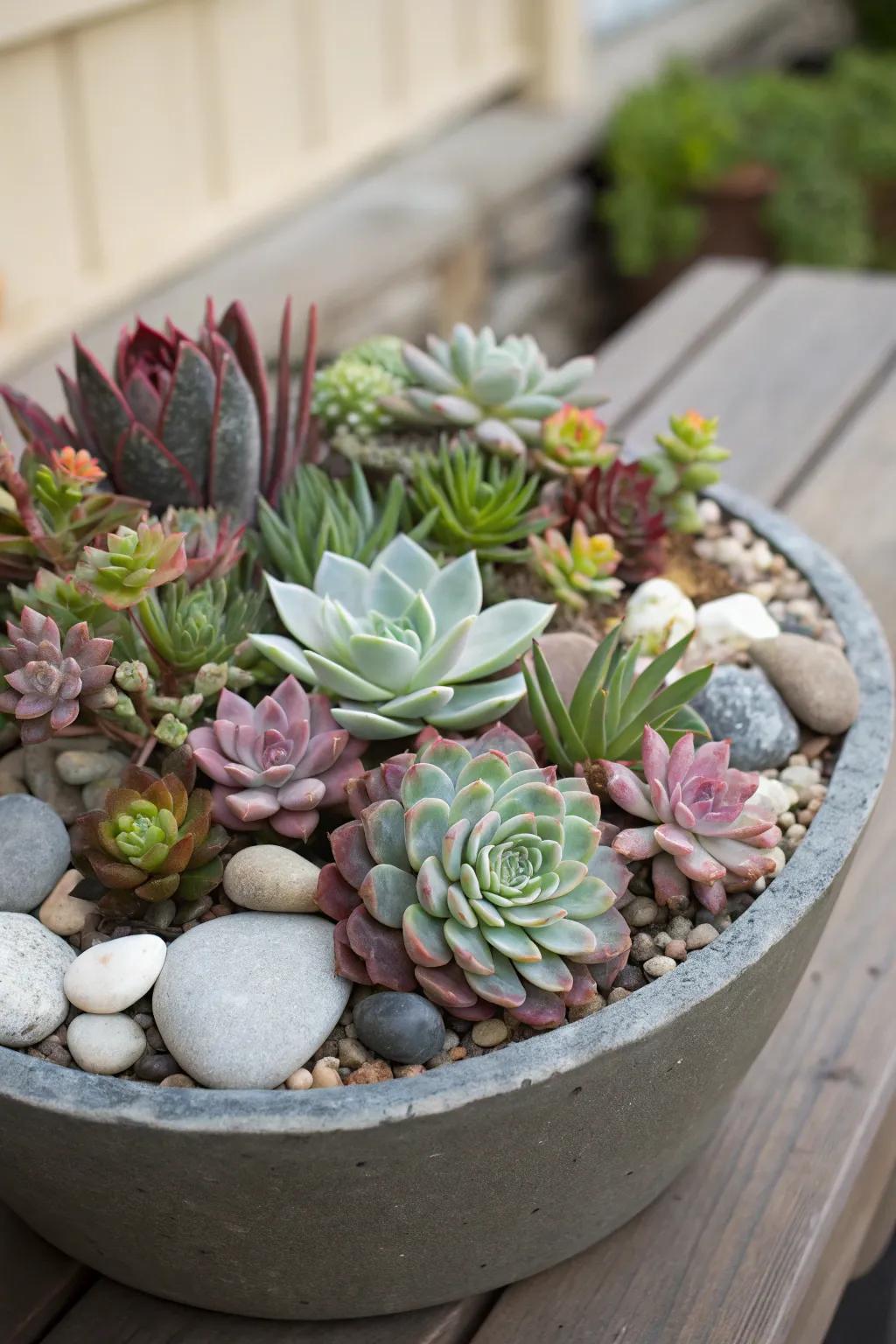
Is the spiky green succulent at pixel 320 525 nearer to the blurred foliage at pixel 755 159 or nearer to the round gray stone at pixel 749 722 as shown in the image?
the round gray stone at pixel 749 722

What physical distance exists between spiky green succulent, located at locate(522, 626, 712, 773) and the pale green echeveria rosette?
0.03m

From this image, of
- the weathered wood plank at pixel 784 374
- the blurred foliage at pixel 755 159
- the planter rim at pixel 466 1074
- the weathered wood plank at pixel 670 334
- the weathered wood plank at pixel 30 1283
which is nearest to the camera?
the planter rim at pixel 466 1074

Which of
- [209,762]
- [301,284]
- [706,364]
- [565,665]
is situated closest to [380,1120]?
[209,762]

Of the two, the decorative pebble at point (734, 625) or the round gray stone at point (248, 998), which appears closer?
the round gray stone at point (248, 998)

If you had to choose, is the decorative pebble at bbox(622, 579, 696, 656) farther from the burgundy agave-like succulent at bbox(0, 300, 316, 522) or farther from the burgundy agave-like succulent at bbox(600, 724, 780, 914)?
the burgundy agave-like succulent at bbox(0, 300, 316, 522)

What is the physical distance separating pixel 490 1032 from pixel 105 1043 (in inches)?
8.7

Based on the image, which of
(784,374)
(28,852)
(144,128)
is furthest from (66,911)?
(144,128)

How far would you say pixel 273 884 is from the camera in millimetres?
825

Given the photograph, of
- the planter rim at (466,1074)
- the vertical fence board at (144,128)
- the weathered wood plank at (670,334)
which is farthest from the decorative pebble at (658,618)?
the vertical fence board at (144,128)

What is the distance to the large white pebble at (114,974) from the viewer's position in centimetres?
78

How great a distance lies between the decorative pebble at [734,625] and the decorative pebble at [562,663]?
0.11m

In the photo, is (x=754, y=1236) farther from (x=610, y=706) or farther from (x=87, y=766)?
(x=87, y=766)

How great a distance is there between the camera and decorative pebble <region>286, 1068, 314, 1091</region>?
756mm

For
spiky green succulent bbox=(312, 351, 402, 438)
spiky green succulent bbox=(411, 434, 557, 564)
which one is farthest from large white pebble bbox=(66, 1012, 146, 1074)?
spiky green succulent bbox=(312, 351, 402, 438)
